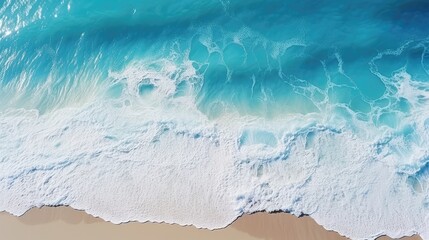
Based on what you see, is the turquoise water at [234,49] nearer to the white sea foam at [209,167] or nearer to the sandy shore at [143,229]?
the white sea foam at [209,167]

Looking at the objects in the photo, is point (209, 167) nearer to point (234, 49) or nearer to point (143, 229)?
point (143, 229)

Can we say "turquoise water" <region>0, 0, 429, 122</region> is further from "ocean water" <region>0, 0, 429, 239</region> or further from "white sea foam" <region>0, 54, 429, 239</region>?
"white sea foam" <region>0, 54, 429, 239</region>

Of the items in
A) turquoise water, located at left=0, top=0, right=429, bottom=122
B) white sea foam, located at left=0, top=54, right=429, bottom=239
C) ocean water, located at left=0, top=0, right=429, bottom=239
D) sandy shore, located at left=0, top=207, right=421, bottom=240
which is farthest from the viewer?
turquoise water, located at left=0, top=0, right=429, bottom=122

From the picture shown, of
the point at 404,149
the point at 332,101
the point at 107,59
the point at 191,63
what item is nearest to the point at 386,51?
the point at 332,101

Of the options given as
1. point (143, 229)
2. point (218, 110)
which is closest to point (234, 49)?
point (218, 110)

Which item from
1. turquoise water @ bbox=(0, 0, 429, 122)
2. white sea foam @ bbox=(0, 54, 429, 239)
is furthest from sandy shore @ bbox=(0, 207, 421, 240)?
turquoise water @ bbox=(0, 0, 429, 122)
